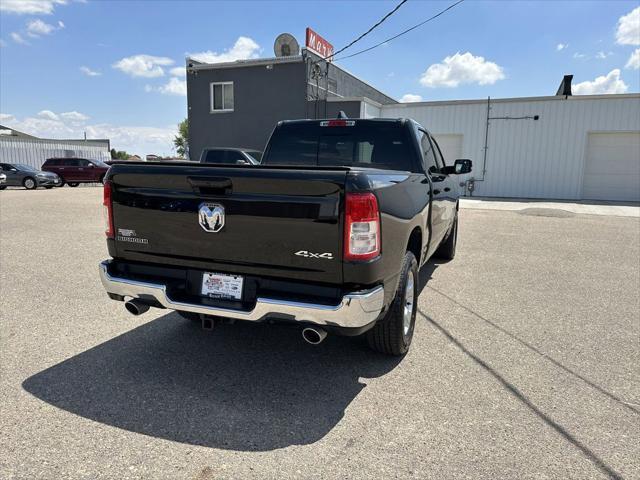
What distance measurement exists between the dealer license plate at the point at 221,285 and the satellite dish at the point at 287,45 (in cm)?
1971

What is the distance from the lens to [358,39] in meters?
14.9

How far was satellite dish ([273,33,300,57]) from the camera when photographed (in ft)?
68.7

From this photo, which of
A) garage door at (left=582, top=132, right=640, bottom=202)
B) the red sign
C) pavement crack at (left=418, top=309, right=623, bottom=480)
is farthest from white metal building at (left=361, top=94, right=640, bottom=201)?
pavement crack at (left=418, top=309, right=623, bottom=480)

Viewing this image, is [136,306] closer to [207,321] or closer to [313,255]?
[207,321]

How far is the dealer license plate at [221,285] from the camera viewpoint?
9.78 feet

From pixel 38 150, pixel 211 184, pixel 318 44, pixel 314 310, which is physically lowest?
pixel 314 310

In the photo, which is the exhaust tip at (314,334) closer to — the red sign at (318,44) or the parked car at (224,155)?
the parked car at (224,155)

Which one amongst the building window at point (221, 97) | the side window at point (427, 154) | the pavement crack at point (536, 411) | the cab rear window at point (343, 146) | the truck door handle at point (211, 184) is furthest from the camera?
the building window at point (221, 97)

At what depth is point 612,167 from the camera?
18.3 m

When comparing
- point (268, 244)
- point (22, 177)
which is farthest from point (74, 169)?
point (268, 244)

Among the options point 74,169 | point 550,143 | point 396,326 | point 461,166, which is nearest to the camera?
point 396,326

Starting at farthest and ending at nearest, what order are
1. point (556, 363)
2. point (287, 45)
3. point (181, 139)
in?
point (181, 139), point (287, 45), point (556, 363)

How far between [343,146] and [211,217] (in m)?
2.09

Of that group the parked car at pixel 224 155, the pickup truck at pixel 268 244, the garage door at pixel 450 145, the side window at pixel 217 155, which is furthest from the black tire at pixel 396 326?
the garage door at pixel 450 145
